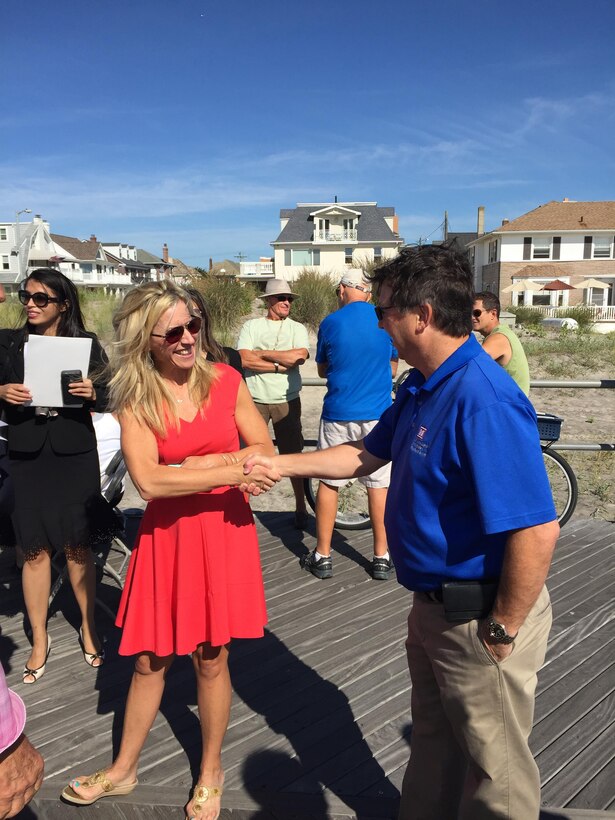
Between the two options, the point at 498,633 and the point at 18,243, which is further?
the point at 18,243

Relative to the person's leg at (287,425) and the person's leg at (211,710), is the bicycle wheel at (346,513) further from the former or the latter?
the person's leg at (211,710)

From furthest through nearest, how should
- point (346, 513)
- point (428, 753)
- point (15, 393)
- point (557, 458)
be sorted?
point (346, 513) → point (557, 458) → point (15, 393) → point (428, 753)

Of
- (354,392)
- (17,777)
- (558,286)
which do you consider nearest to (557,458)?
(354,392)

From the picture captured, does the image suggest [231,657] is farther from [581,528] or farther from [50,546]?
[581,528]

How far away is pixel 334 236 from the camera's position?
55.6 meters

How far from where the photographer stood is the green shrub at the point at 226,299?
853 inches

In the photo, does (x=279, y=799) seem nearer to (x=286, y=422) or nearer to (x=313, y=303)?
(x=286, y=422)

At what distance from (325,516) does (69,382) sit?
77.1 inches

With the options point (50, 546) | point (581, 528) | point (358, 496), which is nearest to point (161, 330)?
point (50, 546)

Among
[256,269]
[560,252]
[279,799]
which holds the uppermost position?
[560,252]

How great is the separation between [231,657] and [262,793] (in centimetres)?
104

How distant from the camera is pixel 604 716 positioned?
282 cm

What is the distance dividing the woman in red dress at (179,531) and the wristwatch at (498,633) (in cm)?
92

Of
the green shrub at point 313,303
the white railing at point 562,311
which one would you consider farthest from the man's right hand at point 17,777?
the white railing at point 562,311
